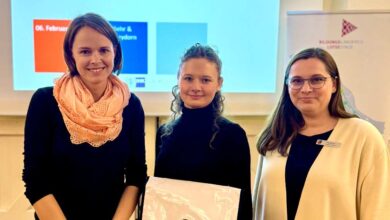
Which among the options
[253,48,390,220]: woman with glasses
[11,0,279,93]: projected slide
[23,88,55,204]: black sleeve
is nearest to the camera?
[23,88,55,204]: black sleeve

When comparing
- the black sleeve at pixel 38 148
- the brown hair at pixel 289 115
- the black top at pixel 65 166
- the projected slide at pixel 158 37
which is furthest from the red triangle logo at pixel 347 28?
the black sleeve at pixel 38 148

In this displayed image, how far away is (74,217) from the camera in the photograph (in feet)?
4.46

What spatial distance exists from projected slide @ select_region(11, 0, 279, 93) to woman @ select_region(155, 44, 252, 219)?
104 centimetres

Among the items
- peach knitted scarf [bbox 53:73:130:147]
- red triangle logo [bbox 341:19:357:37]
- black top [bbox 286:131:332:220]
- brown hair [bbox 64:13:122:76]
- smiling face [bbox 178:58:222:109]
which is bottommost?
black top [bbox 286:131:332:220]

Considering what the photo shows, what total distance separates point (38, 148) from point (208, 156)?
670 millimetres

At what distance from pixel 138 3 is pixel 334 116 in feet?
5.51

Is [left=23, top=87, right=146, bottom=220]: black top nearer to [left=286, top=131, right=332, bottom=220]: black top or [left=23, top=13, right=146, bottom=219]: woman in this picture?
[left=23, top=13, right=146, bottom=219]: woman

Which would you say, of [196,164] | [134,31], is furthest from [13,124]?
[196,164]

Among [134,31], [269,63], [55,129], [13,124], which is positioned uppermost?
[134,31]

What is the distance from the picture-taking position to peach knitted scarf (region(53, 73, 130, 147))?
1.33 metres

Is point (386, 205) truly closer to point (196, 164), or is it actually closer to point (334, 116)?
point (334, 116)

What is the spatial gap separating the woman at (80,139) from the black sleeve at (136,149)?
0.05m

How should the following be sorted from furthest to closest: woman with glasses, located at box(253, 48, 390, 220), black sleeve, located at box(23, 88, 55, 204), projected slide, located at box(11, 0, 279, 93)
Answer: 1. projected slide, located at box(11, 0, 279, 93)
2. woman with glasses, located at box(253, 48, 390, 220)
3. black sleeve, located at box(23, 88, 55, 204)

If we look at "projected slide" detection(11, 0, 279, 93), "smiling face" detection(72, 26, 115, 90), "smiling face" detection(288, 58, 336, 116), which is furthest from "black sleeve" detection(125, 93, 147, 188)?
"projected slide" detection(11, 0, 279, 93)
